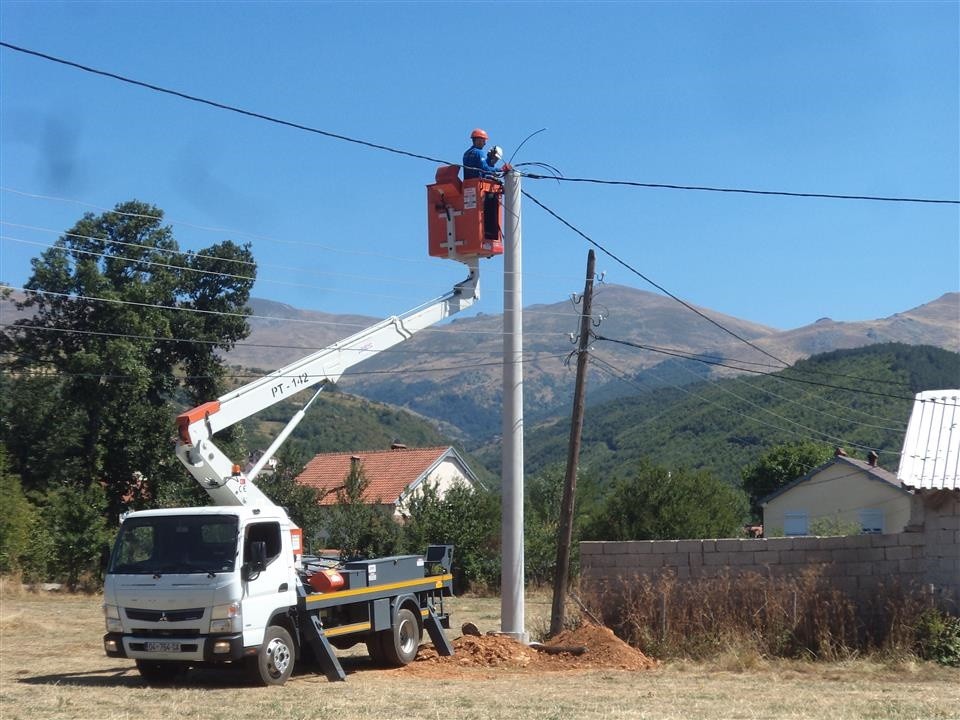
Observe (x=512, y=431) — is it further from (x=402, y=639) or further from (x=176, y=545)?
(x=176, y=545)

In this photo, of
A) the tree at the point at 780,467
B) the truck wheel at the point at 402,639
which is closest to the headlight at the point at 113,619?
the truck wheel at the point at 402,639

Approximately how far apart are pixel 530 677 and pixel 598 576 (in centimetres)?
326

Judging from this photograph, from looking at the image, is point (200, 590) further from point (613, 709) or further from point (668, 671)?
point (668, 671)

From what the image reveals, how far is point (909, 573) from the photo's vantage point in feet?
60.3

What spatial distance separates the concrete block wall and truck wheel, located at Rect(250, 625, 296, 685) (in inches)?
244

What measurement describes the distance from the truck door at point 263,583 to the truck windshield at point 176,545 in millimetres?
309

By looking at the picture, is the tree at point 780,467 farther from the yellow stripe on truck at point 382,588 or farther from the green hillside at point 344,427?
the yellow stripe on truck at point 382,588

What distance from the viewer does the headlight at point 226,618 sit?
585 inches

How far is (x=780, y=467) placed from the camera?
6669 cm

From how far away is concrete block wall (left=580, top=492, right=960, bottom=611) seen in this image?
1800 centimetres

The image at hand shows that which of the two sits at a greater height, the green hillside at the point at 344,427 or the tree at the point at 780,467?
the green hillside at the point at 344,427

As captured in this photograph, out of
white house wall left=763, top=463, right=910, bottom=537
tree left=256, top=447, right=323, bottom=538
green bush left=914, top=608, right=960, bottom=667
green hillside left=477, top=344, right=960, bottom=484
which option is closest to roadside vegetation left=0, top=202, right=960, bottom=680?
tree left=256, top=447, right=323, bottom=538

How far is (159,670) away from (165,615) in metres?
1.58

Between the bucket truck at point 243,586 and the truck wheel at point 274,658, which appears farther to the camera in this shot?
the truck wheel at point 274,658
